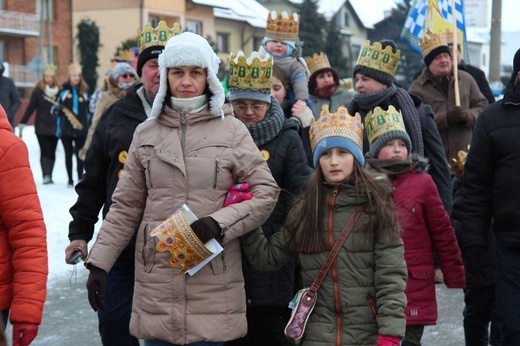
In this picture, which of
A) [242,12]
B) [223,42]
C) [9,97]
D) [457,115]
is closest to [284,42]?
[457,115]

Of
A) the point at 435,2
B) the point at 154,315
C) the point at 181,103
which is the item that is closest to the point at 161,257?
the point at 154,315

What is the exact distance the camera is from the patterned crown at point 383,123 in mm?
6234

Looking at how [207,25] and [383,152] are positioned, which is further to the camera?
[207,25]

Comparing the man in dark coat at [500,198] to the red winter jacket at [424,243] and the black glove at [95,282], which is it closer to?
the red winter jacket at [424,243]

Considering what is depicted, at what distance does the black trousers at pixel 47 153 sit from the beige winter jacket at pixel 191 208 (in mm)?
13235

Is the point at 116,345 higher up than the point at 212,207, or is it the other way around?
the point at 212,207

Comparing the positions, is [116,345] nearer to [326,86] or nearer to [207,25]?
[326,86]

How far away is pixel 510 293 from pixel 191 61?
2126 mm

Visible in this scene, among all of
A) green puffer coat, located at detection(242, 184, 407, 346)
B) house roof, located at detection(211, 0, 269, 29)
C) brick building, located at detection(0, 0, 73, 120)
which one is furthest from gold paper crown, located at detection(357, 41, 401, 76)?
house roof, located at detection(211, 0, 269, 29)

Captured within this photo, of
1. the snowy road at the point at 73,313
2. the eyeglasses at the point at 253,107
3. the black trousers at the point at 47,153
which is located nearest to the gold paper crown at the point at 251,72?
the eyeglasses at the point at 253,107

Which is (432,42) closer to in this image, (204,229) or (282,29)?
(282,29)

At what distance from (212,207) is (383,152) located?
6.28 feet

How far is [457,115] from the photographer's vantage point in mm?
9062

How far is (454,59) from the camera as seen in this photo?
9.25m
